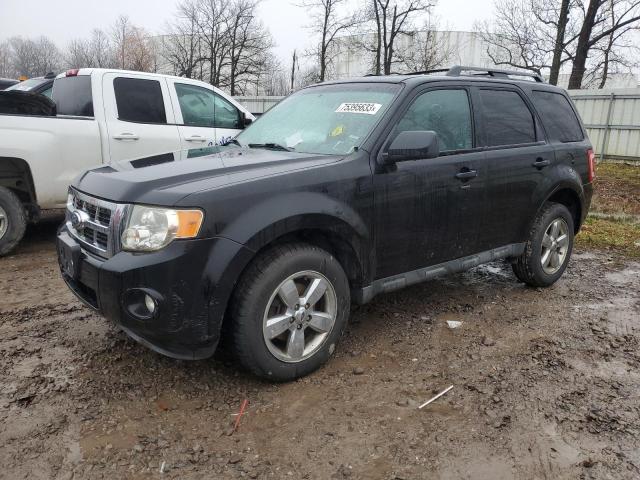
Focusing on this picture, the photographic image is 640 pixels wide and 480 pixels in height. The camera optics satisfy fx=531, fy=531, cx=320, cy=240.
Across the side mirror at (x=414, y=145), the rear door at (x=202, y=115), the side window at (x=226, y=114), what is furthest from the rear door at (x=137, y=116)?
the side mirror at (x=414, y=145)

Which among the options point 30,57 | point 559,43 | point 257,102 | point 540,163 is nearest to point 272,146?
point 540,163

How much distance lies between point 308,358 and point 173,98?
179 inches

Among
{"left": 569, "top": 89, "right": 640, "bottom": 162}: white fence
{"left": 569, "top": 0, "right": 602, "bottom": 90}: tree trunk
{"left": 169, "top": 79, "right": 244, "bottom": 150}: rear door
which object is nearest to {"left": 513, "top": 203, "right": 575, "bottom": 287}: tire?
{"left": 169, "top": 79, "right": 244, "bottom": 150}: rear door

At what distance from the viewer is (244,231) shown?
273cm

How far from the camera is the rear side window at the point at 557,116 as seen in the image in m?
4.64

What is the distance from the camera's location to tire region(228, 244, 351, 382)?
282cm

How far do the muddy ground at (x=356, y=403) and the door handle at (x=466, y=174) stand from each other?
113 centimetres

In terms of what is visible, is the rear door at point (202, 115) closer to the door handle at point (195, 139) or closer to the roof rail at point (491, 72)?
the door handle at point (195, 139)

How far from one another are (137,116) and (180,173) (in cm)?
377

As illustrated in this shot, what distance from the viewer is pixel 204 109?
684 centimetres

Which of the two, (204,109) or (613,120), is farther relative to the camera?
(613,120)

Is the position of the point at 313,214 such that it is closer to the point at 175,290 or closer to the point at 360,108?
the point at 175,290

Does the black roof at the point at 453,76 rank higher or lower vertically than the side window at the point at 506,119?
higher

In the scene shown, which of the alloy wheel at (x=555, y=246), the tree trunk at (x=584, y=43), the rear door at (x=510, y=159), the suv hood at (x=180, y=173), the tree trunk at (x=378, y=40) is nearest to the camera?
the suv hood at (x=180, y=173)
